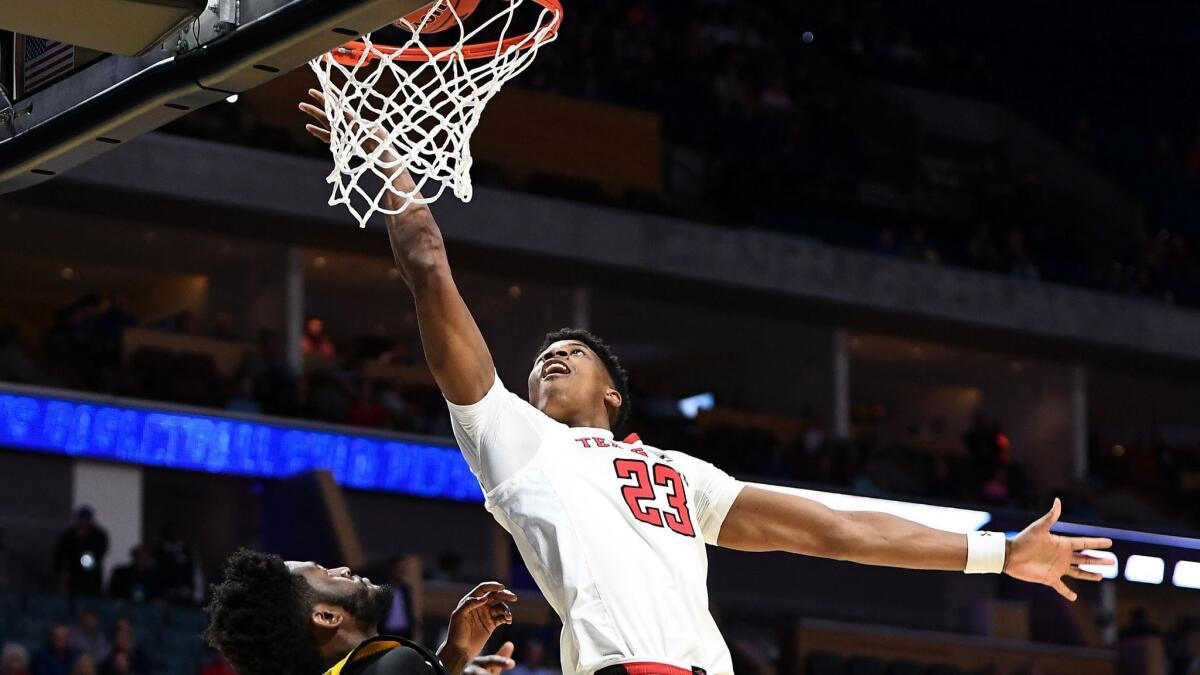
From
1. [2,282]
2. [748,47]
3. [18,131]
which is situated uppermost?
[748,47]

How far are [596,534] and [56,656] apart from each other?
8.79m

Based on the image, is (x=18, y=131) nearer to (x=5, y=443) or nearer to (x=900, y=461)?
(x=5, y=443)

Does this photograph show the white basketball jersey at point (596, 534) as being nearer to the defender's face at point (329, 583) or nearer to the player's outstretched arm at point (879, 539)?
the player's outstretched arm at point (879, 539)

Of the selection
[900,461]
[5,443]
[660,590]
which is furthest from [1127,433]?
[660,590]

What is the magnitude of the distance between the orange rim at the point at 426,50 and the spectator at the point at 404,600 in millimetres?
7401

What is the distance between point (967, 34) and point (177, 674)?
1858 cm

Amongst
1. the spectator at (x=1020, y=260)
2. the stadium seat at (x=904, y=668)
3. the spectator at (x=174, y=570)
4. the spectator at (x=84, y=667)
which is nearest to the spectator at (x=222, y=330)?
the spectator at (x=174, y=570)

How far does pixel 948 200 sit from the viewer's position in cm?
2494

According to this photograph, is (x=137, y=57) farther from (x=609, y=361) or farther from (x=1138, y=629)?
(x=1138, y=629)

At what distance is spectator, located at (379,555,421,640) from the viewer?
13148mm

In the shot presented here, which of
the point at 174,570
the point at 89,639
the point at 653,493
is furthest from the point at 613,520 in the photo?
the point at 174,570

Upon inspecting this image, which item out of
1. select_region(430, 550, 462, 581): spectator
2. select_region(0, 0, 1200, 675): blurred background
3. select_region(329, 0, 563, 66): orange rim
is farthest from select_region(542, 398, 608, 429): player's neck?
select_region(430, 550, 462, 581): spectator

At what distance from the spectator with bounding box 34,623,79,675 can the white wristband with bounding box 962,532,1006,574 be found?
344 inches

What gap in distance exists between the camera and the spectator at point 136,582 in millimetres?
14727
